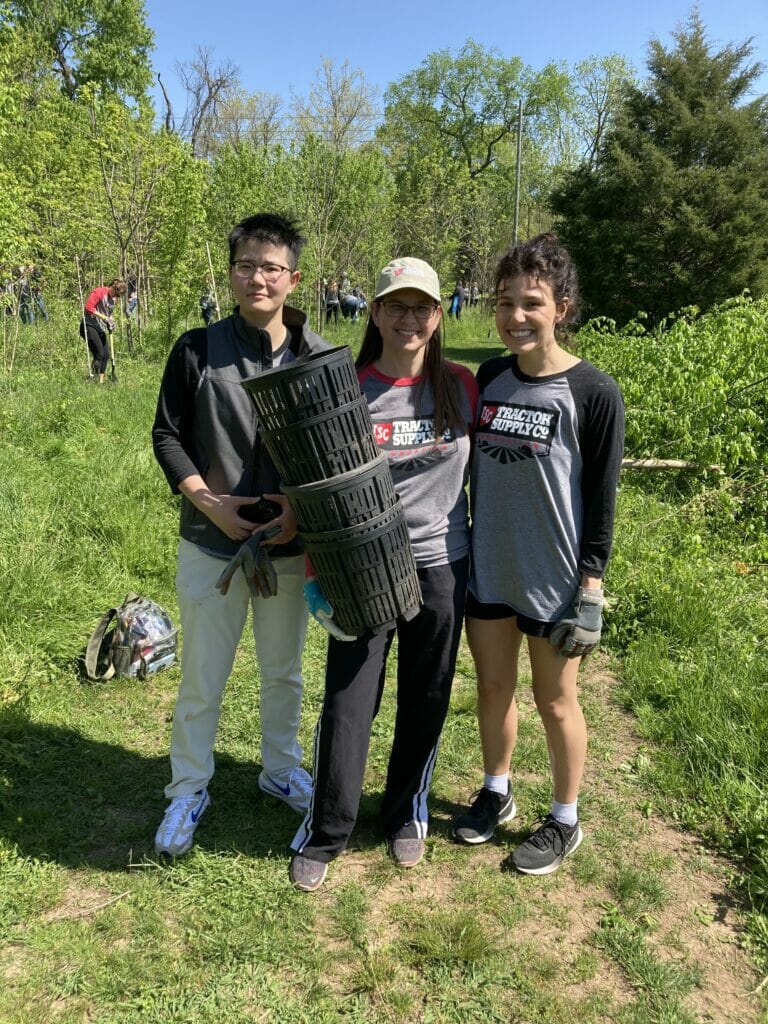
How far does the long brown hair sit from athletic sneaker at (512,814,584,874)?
1488 mm

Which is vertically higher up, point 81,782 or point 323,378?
point 323,378

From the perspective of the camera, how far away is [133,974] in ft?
7.05

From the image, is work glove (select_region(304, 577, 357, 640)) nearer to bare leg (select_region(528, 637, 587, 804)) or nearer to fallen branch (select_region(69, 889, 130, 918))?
bare leg (select_region(528, 637, 587, 804))

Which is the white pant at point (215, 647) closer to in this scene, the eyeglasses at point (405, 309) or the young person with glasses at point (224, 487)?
the young person with glasses at point (224, 487)

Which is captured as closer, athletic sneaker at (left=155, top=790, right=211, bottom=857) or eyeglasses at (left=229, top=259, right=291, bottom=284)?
eyeglasses at (left=229, top=259, right=291, bottom=284)

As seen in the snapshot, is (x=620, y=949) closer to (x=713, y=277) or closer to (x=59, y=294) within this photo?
(x=59, y=294)

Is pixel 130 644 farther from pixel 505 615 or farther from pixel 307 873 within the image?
pixel 505 615

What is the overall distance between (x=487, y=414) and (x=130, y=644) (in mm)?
2354

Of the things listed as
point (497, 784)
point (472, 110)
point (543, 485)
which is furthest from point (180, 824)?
point (472, 110)

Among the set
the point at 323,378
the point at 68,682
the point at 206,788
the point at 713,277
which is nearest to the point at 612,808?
the point at 206,788

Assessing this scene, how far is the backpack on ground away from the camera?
3.78m

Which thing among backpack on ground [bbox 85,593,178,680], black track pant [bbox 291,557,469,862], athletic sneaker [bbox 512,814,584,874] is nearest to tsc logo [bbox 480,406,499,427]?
black track pant [bbox 291,557,469,862]

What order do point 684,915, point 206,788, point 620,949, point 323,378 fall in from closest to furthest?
point 323,378 < point 620,949 < point 684,915 < point 206,788

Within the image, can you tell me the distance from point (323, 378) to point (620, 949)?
194 cm
